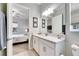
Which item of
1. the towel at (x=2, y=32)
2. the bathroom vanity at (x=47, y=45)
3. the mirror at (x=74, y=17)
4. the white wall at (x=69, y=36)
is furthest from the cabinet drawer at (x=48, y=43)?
the towel at (x=2, y=32)

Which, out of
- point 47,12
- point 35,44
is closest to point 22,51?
point 35,44

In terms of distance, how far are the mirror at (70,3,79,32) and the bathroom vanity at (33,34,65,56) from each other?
0.26 metres

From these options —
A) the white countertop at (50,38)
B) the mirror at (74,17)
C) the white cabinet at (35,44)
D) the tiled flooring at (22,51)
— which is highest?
the mirror at (74,17)

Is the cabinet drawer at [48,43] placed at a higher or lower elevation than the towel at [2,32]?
lower

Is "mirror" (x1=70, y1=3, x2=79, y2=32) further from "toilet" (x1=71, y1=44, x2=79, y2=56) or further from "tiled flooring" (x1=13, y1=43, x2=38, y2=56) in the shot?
"tiled flooring" (x1=13, y1=43, x2=38, y2=56)

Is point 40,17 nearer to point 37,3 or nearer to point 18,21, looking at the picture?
point 37,3

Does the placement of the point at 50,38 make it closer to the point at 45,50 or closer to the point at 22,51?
the point at 45,50

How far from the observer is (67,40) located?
1314mm

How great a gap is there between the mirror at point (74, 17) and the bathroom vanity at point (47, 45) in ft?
0.84

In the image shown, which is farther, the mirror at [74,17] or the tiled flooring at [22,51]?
the tiled flooring at [22,51]

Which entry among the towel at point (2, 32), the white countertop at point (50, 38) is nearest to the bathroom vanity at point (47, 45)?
the white countertop at point (50, 38)

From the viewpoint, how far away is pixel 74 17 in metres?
1.32

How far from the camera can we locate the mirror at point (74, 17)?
1310mm

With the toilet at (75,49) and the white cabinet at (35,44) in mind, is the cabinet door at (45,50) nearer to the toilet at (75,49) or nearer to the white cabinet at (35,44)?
the white cabinet at (35,44)
